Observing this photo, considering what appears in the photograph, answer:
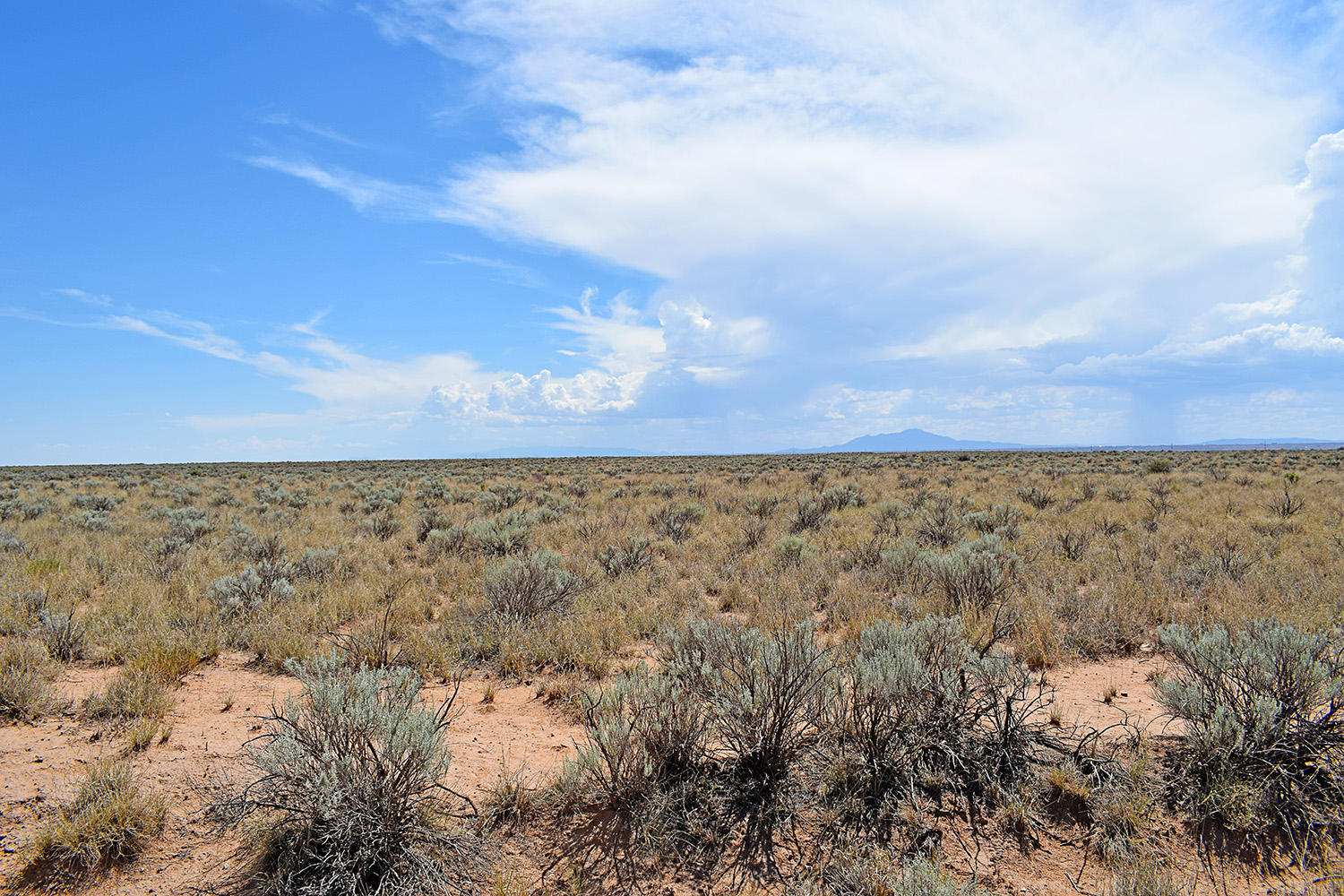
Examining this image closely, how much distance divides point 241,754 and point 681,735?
3196mm

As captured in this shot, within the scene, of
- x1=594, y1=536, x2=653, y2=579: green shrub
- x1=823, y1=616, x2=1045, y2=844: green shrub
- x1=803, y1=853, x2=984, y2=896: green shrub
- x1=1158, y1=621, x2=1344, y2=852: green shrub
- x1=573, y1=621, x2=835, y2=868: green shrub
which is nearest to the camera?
x1=803, y1=853, x2=984, y2=896: green shrub

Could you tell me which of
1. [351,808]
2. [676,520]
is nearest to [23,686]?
[351,808]

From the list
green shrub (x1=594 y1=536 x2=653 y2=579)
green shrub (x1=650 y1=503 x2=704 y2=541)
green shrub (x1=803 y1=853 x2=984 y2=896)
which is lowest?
green shrub (x1=803 y1=853 x2=984 y2=896)

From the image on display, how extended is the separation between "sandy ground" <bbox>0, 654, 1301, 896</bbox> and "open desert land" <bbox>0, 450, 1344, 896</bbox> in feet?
0.08

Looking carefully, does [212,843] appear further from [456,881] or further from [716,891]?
[716,891]

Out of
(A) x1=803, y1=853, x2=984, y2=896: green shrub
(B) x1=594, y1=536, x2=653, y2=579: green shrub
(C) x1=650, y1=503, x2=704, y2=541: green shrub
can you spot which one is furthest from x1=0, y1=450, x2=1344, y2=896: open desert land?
(C) x1=650, y1=503, x2=704, y2=541: green shrub

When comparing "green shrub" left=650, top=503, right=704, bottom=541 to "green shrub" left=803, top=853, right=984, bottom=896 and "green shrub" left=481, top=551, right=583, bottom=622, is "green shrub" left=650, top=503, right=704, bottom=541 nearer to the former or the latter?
"green shrub" left=481, top=551, right=583, bottom=622

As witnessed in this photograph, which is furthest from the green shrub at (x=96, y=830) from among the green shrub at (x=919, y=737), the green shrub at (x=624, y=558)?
the green shrub at (x=624, y=558)

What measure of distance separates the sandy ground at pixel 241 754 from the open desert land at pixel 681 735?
0.08 feet

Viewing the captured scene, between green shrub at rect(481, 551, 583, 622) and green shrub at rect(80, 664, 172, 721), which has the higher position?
green shrub at rect(481, 551, 583, 622)

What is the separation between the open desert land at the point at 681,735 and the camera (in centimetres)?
306

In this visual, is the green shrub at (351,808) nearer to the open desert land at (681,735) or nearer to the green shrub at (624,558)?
the open desert land at (681,735)

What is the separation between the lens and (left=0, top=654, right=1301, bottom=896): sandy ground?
120 inches

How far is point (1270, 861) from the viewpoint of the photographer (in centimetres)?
303
